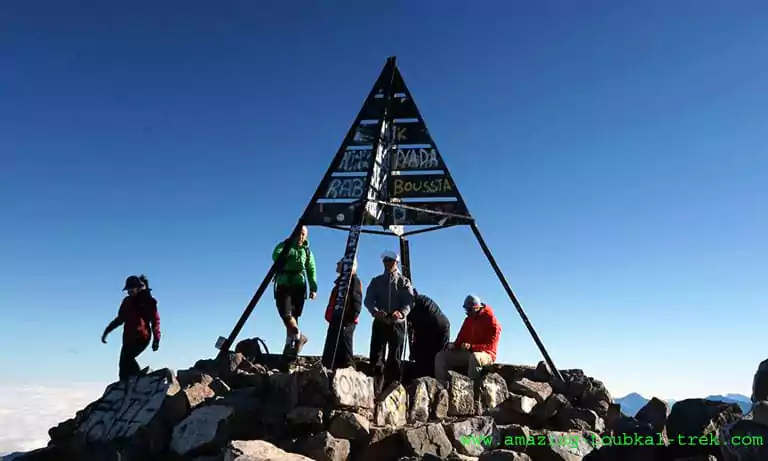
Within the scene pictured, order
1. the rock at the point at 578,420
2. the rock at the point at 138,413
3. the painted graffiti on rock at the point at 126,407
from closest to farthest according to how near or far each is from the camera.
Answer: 1. the rock at the point at 138,413
2. the painted graffiti on rock at the point at 126,407
3. the rock at the point at 578,420

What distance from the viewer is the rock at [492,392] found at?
9.08 meters

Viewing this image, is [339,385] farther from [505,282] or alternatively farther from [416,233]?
[416,233]

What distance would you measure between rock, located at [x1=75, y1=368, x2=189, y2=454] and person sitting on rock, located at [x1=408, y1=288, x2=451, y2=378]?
3737 millimetres

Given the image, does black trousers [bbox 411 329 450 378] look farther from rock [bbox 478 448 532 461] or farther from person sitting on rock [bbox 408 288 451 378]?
rock [bbox 478 448 532 461]

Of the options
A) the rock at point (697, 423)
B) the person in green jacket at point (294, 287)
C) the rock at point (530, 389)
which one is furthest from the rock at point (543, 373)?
the person in green jacket at point (294, 287)

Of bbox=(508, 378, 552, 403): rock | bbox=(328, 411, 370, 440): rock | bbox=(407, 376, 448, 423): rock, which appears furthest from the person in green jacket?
bbox=(508, 378, 552, 403): rock

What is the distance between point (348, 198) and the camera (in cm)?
1054

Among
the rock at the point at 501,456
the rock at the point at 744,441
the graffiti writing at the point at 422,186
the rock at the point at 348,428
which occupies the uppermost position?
the graffiti writing at the point at 422,186

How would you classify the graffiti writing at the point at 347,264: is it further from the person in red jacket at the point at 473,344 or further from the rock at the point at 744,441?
the rock at the point at 744,441

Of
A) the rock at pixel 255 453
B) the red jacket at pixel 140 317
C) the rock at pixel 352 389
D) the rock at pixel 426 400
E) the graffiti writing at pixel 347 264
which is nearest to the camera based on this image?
the rock at pixel 255 453

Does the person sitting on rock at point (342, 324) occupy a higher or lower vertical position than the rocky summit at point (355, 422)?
higher

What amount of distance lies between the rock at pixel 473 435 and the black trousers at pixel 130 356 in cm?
505

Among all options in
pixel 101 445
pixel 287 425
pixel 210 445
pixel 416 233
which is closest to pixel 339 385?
pixel 287 425

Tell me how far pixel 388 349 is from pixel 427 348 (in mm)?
955
